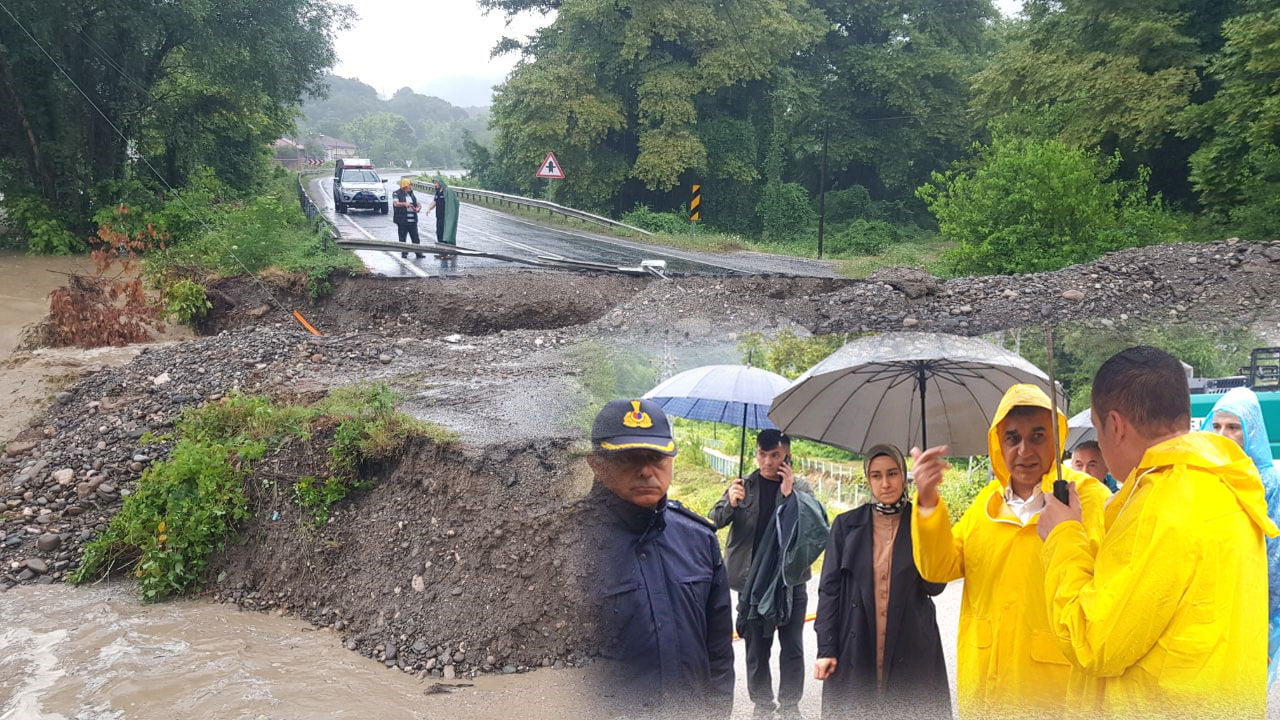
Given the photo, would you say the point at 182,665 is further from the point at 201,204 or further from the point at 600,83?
the point at 600,83

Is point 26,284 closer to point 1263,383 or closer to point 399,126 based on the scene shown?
point 1263,383

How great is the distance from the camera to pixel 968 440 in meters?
3.35

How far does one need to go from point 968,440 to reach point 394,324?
9.49 metres

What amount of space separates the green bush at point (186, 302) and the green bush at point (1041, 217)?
39.3 feet

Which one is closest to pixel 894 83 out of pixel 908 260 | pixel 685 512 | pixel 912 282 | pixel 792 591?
pixel 908 260

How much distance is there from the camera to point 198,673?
5.78 metres

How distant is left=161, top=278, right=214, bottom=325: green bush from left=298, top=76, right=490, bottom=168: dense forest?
55.1m

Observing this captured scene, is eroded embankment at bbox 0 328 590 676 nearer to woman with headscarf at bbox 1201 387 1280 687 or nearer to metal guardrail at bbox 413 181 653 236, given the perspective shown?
woman with headscarf at bbox 1201 387 1280 687

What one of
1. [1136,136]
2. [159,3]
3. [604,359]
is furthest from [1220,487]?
[159,3]

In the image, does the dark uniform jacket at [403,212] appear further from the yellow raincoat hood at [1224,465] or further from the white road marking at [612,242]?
the yellow raincoat hood at [1224,465]

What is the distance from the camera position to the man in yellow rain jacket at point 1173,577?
177 cm

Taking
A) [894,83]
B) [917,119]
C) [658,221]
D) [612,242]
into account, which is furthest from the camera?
[917,119]

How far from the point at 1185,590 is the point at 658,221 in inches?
936

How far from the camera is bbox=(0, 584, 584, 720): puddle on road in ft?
16.7
